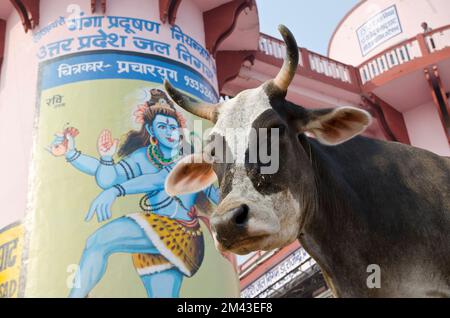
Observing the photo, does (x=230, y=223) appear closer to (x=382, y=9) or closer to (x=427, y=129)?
(x=427, y=129)

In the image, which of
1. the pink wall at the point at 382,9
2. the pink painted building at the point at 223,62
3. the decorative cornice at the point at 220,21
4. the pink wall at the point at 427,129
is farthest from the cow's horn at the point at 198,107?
the pink wall at the point at 382,9

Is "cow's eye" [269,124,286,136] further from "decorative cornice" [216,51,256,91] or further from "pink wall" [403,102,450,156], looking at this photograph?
"pink wall" [403,102,450,156]

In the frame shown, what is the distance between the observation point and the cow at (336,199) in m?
3.50

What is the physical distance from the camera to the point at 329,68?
55.6 feet

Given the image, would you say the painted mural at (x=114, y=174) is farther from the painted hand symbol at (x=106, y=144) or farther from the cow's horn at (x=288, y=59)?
the cow's horn at (x=288, y=59)

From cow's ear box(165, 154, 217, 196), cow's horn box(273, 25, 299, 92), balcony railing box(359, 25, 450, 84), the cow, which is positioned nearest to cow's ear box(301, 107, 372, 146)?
the cow

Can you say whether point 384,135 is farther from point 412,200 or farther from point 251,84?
point 412,200

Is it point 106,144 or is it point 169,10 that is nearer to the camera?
point 106,144

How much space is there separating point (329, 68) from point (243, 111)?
13.6 metres

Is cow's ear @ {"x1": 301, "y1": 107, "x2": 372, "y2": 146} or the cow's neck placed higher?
cow's ear @ {"x1": 301, "y1": 107, "x2": 372, "y2": 146}

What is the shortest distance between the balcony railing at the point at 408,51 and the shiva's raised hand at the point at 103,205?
9.74 m

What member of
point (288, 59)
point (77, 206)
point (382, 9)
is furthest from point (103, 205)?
point (382, 9)

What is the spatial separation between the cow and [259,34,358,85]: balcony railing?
11680 mm

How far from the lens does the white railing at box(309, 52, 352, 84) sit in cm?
1658
